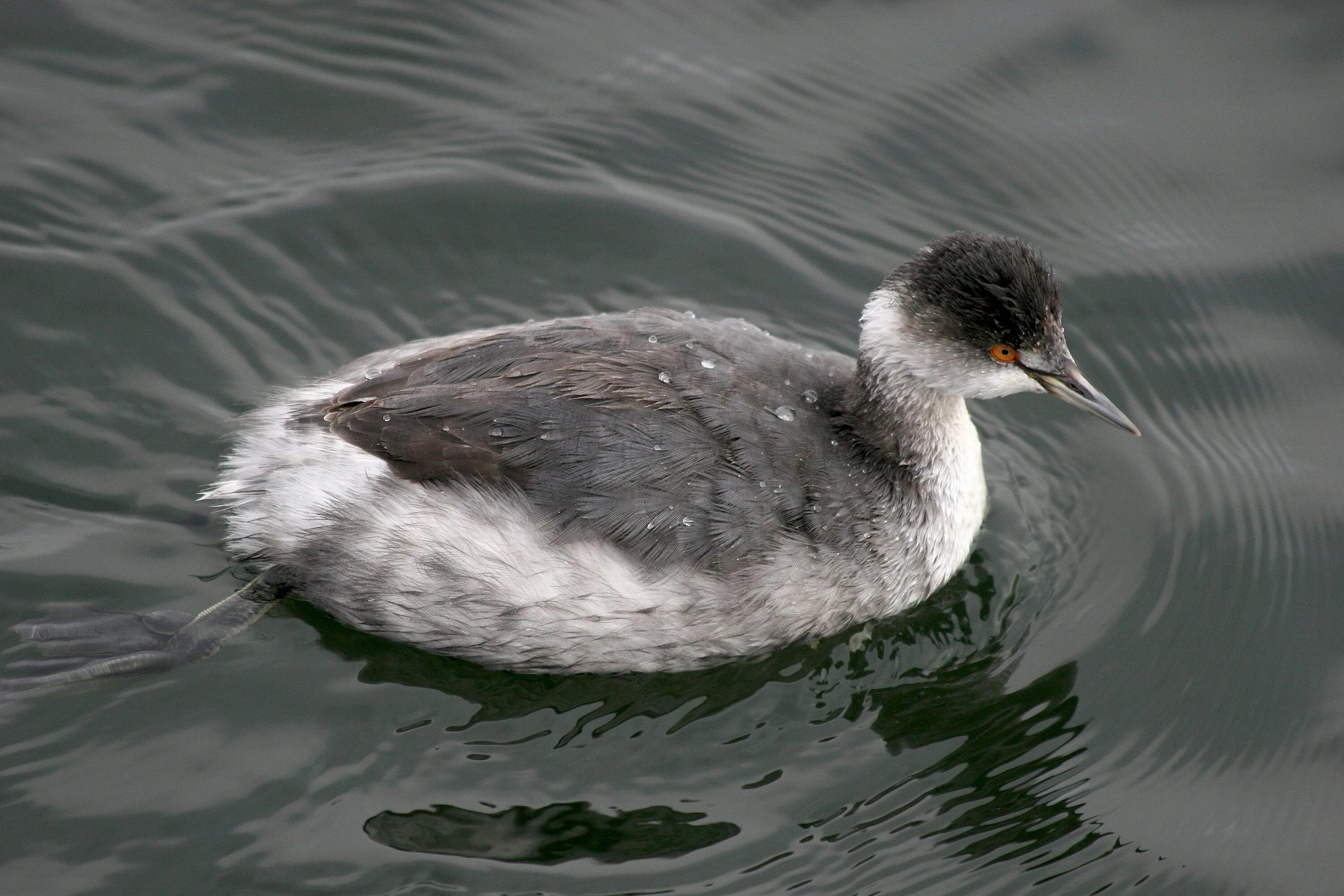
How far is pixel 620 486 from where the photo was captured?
5234 millimetres

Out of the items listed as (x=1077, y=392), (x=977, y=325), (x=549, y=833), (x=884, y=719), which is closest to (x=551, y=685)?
(x=549, y=833)

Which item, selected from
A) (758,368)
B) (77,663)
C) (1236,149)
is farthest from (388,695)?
(1236,149)

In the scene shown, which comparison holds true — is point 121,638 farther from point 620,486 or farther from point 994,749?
point 994,749

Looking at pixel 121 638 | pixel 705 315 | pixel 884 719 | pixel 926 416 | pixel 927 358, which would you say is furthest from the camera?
pixel 705 315

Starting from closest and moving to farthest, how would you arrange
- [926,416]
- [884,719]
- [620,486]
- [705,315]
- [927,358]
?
[620,486], [884,719], [927,358], [926,416], [705,315]

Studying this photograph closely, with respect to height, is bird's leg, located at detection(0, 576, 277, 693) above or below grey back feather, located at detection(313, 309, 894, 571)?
below

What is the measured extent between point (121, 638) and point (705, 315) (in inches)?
126

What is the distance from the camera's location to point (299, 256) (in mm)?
7195

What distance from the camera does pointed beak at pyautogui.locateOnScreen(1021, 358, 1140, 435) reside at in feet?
19.0

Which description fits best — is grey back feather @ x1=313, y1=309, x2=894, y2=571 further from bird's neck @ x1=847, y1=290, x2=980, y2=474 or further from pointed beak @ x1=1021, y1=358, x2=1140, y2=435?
pointed beak @ x1=1021, y1=358, x2=1140, y2=435

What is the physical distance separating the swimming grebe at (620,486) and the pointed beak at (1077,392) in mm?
11

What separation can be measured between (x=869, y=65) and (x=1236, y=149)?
2080mm

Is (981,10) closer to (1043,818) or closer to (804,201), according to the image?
(804,201)

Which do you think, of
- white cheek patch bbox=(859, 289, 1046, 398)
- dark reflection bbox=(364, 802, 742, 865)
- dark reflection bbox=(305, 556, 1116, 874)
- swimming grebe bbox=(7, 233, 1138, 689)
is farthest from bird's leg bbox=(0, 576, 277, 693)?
white cheek patch bbox=(859, 289, 1046, 398)
